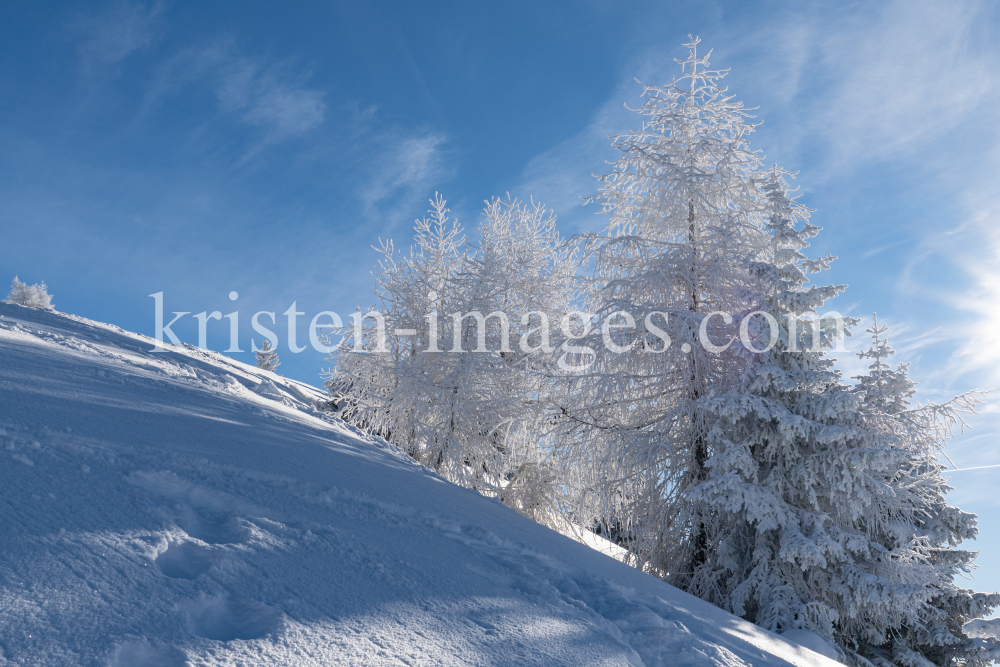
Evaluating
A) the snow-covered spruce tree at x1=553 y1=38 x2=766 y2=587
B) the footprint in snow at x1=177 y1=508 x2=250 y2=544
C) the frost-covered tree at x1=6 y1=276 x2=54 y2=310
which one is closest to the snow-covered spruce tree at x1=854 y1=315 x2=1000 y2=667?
the snow-covered spruce tree at x1=553 y1=38 x2=766 y2=587

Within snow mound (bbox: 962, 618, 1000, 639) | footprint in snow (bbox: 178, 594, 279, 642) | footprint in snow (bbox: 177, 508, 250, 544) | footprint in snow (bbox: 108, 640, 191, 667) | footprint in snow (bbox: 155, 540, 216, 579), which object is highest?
snow mound (bbox: 962, 618, 1000, 639)

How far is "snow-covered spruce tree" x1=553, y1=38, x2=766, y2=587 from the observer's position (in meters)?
8.80

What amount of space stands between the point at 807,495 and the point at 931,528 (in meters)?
2.87

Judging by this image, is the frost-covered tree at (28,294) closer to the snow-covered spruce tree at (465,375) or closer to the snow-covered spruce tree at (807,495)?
the snow-covered spruce tree at (465,375)

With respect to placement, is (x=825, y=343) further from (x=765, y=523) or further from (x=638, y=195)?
(x=638, y=195)

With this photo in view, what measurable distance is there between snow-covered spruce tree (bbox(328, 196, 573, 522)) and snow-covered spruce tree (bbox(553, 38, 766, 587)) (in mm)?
1210

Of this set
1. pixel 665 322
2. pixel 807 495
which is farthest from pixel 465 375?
pixel 807 495

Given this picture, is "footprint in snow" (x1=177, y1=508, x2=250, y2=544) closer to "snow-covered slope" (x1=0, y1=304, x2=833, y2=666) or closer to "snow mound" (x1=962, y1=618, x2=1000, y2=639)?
"snow-covered slope" (x1=0, y1=304, x2=833, y2=666)

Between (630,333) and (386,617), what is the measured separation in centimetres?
708

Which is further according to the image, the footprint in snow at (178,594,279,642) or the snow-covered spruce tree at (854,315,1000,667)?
the snow-covered spruce tree at (854,315,1000,667)

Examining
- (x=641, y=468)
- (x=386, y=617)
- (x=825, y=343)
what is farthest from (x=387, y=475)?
(x=825, y=343)

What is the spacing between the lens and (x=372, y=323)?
1254 cm

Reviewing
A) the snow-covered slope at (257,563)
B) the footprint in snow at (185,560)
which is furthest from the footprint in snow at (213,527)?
the footprint in snow at (185,560)

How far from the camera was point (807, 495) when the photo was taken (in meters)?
8.02
